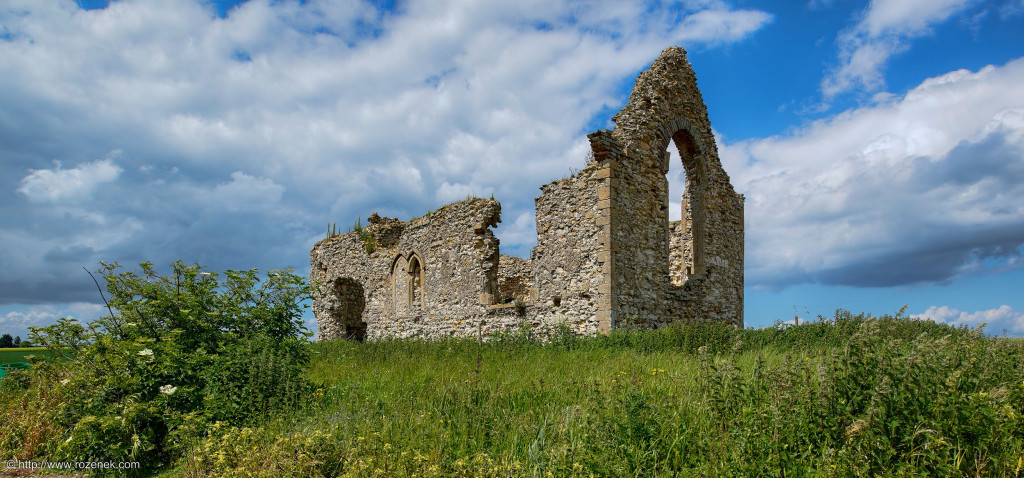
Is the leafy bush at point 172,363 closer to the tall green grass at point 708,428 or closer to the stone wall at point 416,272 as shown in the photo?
the tall green grass at point 708,428

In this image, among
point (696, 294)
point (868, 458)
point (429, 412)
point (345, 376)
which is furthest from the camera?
point (696, 294)

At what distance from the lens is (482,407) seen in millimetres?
6051

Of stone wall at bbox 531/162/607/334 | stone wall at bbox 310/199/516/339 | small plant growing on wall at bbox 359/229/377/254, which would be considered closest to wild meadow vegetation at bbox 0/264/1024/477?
stone wall at bbox 531/162/607/334

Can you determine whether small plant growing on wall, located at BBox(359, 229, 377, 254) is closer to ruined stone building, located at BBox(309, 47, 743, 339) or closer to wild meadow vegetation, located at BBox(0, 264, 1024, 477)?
ruined stone building, located at BBox(309, 47, 743, 339)

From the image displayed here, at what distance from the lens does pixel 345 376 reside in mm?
9141

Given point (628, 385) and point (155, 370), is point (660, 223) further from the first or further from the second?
point (155, 370)

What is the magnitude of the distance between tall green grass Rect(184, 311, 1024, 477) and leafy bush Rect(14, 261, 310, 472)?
0.50 meters

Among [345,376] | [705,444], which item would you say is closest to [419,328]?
[345,376]

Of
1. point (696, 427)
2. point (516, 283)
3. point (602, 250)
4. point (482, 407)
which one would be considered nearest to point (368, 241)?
point (516, 283)

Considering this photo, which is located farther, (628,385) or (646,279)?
(646,279)

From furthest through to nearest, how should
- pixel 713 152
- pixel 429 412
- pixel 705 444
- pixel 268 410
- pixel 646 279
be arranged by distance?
1. pixel 713 152
2. pixel 646 279
3. pixel 268 410
4. pixel 429 412
5. pixel 705 444

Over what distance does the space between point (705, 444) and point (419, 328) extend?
14.5m

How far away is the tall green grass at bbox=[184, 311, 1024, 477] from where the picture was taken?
14.6ft

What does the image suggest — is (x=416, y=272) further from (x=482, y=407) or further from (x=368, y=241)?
(x=482, y=407)
